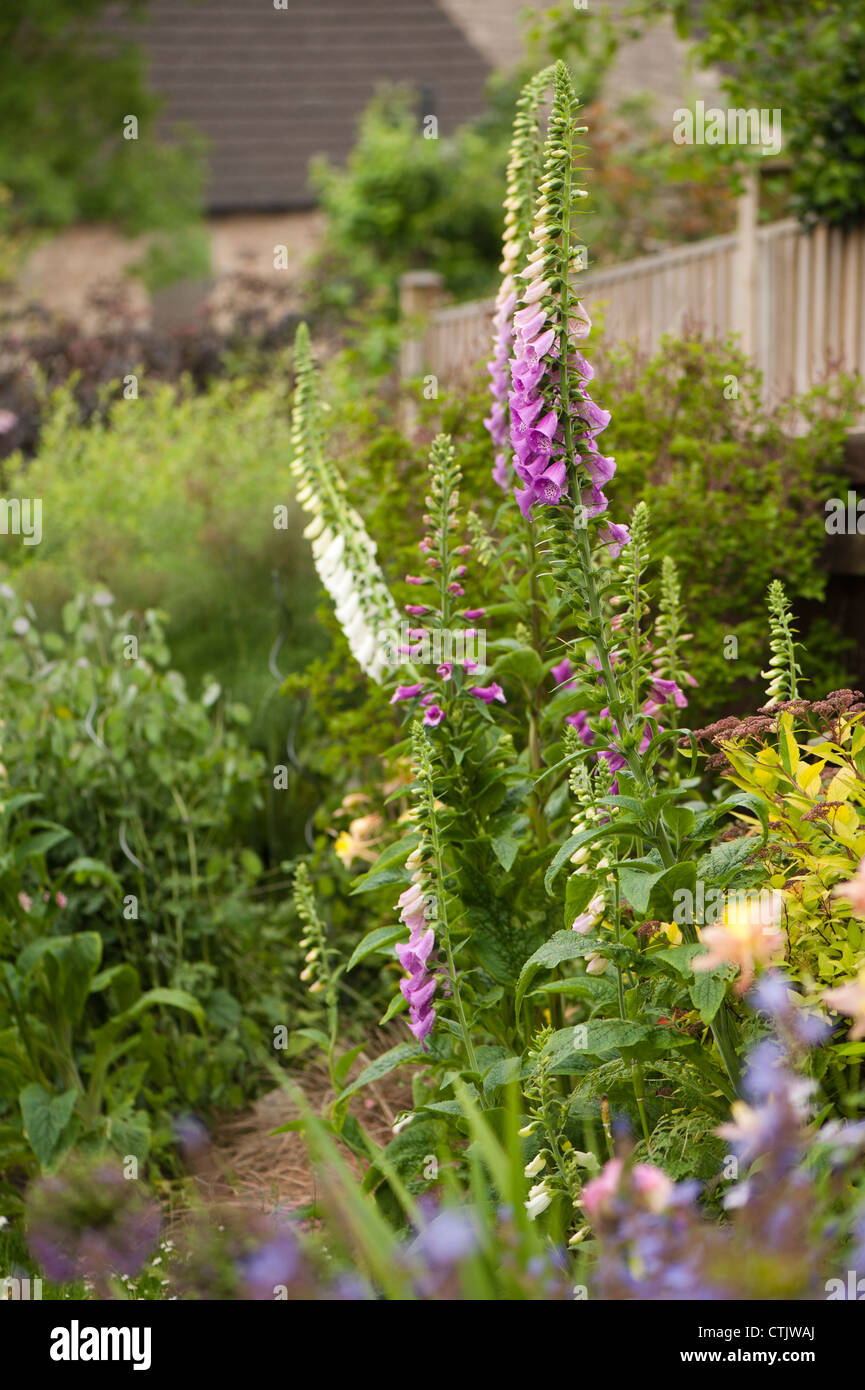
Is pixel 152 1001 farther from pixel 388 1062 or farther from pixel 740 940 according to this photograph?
pixel 740 940

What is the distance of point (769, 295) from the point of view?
25.8 ft

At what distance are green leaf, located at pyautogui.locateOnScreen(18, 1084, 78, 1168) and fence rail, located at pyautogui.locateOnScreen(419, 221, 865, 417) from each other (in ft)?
14.6

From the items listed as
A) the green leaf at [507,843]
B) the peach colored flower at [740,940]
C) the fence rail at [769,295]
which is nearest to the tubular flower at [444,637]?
the green leaf at [507,843]

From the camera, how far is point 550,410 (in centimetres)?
223

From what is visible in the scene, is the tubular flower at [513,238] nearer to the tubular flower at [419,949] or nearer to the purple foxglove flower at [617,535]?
the purple foxglove flower at [617,535]

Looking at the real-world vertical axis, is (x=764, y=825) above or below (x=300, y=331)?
below

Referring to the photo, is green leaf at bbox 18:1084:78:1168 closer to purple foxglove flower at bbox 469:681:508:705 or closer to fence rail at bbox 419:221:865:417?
purple foxglove flower at bbox 469:681:508:705

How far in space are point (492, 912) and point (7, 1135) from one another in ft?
5.03

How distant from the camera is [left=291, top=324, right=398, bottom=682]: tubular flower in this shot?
3195 millimetres

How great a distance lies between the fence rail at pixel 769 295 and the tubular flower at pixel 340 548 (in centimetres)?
349

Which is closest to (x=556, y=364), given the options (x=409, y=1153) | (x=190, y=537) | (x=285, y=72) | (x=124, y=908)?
(x=409, y=1153)
